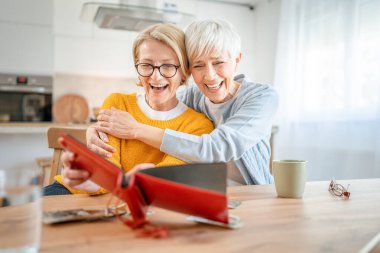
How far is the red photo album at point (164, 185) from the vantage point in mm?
604

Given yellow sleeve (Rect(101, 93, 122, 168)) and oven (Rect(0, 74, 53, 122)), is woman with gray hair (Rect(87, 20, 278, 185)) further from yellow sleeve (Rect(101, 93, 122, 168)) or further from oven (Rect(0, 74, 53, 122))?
oven (Rect(0, 74, 53, 122))

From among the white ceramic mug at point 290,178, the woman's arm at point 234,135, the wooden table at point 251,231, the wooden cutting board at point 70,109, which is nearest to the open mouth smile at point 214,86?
the woman's arm at point 234,135

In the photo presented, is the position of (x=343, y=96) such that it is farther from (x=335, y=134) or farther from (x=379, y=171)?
(x=379, y=171)

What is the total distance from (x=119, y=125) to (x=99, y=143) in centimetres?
8

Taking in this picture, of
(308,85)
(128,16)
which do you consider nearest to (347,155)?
(308,85)

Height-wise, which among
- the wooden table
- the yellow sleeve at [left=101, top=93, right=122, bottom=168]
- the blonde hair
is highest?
the blonde hair

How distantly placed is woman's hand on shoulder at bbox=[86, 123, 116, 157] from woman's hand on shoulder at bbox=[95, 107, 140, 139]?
0.07 ft

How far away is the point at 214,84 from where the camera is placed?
135 centimetres

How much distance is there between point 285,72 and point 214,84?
3082mm

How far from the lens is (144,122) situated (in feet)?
4.24

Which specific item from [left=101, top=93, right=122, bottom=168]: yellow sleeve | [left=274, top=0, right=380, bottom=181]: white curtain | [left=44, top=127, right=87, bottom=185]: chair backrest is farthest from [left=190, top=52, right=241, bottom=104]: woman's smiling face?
[left=274, top=0, right=380, bottom=181]: white curtain

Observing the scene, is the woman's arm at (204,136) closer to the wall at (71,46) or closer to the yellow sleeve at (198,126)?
the yellow sleeve at (198,126)

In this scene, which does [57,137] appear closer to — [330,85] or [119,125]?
[119,125]

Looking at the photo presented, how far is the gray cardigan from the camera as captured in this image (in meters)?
1.13
